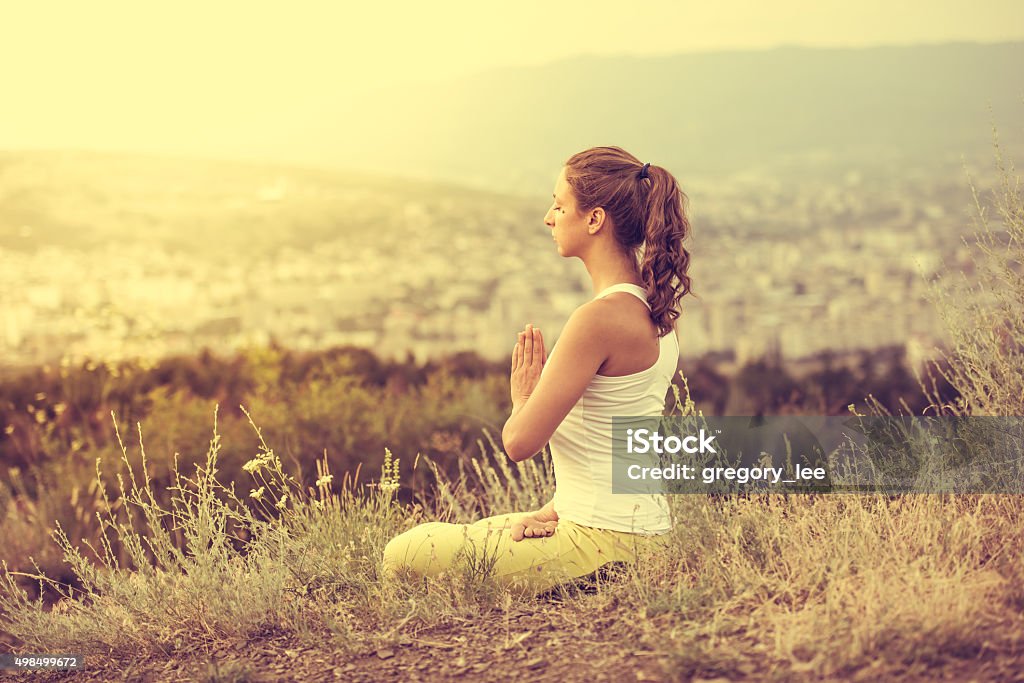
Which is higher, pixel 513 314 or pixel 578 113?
pixel 578 113

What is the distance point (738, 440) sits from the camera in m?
7.00

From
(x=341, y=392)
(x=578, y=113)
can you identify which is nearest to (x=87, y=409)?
(x=341, y=392)

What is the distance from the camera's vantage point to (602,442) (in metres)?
3.42

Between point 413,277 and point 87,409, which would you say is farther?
point 413,277

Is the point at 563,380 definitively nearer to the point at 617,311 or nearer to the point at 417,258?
the point at 617,311

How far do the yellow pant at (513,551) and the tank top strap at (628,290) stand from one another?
29.6 inches

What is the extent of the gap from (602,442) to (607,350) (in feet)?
1.11

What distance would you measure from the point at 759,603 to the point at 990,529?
0.88 metres

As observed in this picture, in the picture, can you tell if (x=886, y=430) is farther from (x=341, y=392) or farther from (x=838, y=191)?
(x=838, y=191)

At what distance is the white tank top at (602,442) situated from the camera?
3371mm

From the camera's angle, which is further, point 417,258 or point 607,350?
point 417,258

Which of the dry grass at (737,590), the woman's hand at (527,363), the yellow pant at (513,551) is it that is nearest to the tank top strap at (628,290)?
the woman's hand at (527,363)
